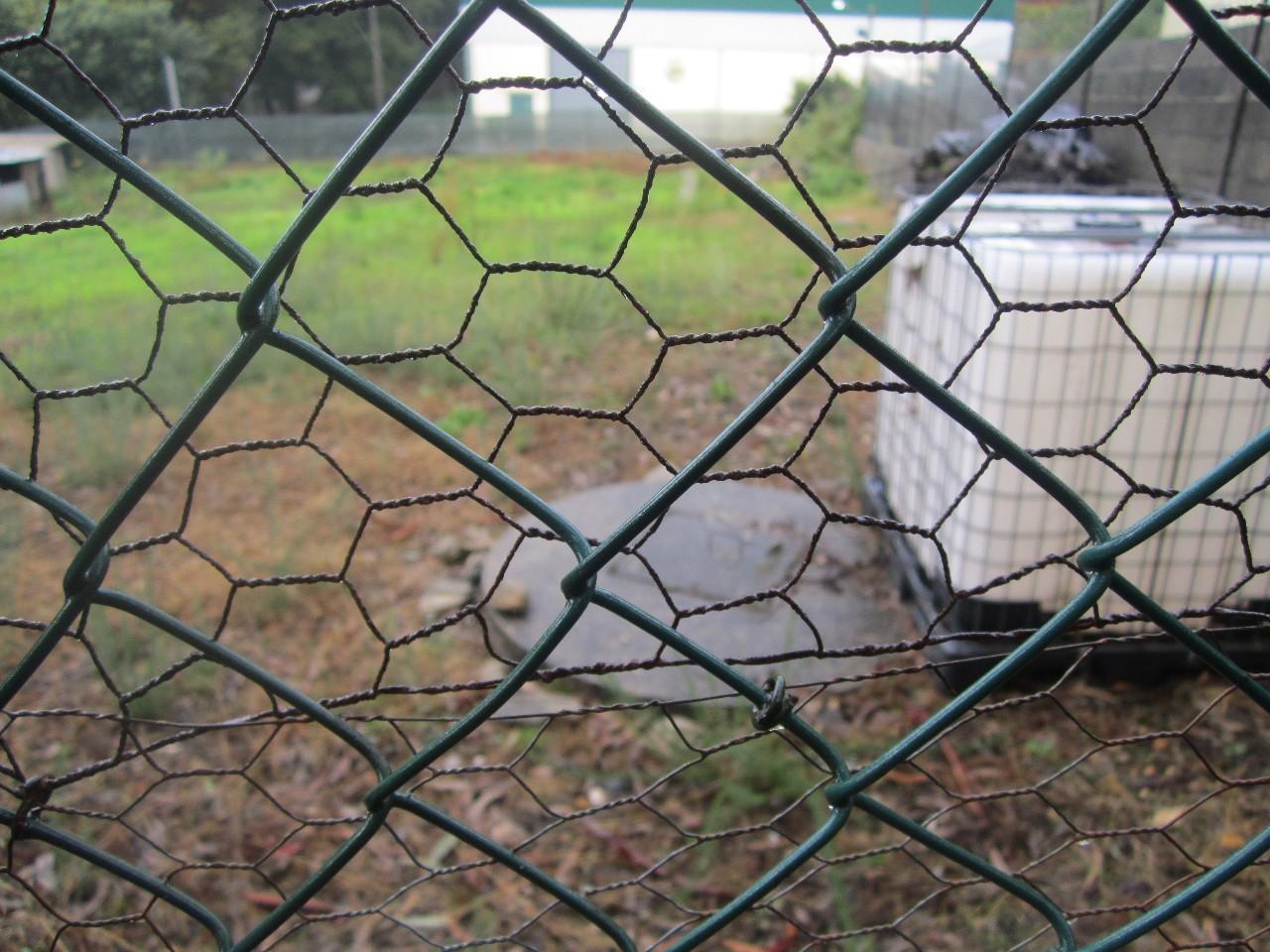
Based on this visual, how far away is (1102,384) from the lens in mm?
2096

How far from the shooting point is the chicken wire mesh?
0.71 m

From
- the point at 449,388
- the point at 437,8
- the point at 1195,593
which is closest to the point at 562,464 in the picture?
the point at 449,388

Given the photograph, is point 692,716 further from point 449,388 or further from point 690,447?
point 449,388

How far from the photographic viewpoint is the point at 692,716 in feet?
7.83

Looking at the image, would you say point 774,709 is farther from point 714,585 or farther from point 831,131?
point 831,131

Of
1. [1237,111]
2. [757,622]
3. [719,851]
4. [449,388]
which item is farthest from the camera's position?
[449,388]

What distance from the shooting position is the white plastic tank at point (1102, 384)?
2.01 meters

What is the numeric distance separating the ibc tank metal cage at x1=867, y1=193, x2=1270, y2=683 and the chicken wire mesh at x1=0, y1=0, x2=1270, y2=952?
0.17ft

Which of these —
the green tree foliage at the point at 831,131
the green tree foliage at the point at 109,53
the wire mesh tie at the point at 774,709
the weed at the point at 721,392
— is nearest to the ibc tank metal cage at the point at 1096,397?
the wire mesh tie at the point at 774,709

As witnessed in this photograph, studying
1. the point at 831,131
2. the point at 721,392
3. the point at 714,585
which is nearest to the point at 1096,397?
the point at 714,585

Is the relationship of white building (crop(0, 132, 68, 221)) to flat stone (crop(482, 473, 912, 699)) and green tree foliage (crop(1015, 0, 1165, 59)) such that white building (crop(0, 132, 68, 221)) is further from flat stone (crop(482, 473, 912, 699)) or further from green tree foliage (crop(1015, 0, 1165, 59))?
green tree foliage (crop(1015, 0, 1165, 59))

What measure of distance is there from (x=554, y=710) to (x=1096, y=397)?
142cm

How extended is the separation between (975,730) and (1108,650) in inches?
14.0

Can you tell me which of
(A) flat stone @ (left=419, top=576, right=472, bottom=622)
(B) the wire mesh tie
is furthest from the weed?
(B) the wire mesh tie
